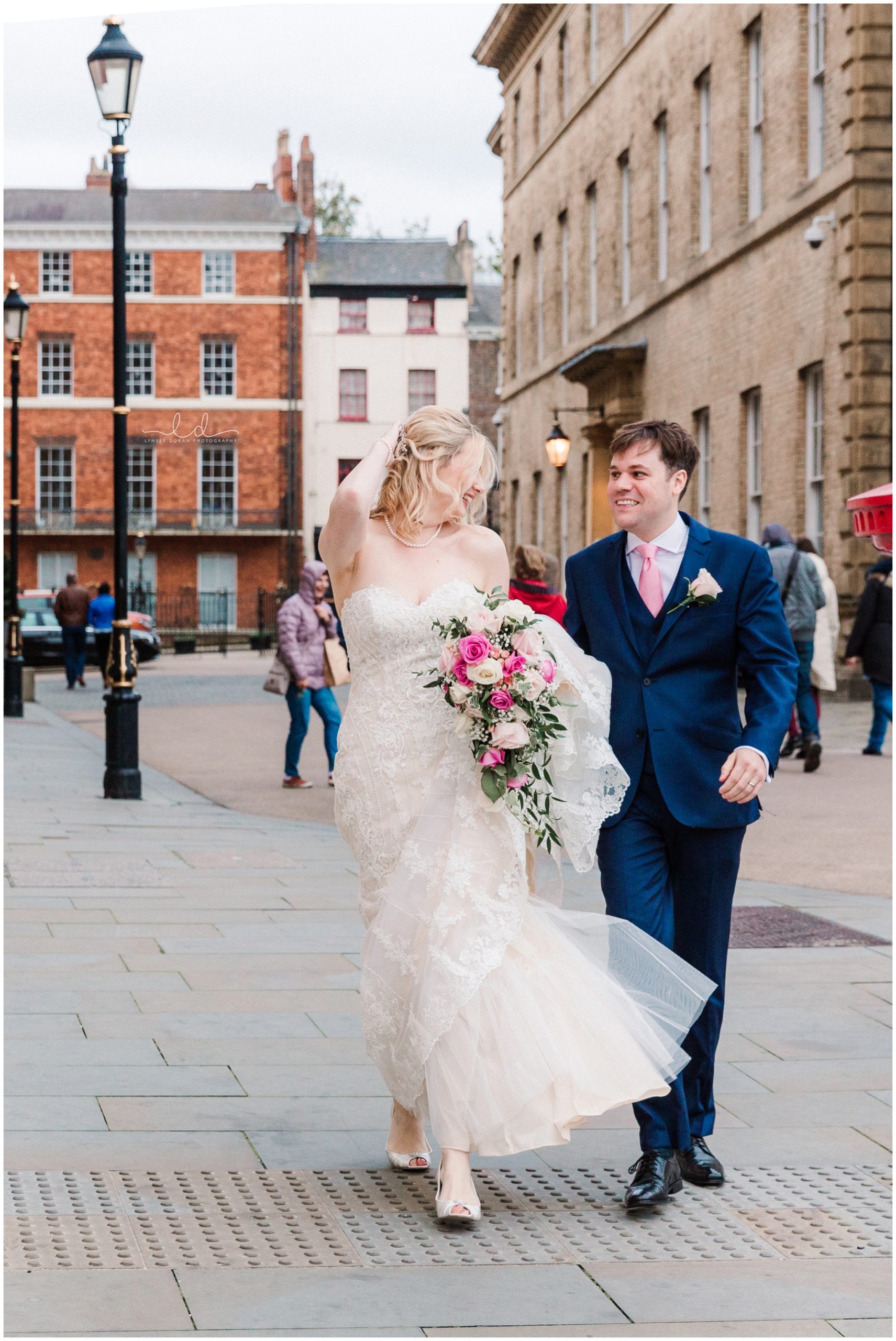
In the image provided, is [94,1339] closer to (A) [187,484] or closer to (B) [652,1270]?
(B) [652,1270]

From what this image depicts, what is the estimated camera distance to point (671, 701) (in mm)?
4555

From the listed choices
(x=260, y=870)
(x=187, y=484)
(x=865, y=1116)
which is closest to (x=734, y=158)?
(x=260, y=870)

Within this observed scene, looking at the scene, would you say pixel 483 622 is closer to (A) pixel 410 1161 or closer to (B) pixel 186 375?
(A) pixel 410 1161

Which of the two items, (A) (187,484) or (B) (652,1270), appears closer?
(B) (652,1270)

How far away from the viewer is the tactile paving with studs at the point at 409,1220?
394 cm

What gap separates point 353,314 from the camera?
5312cm

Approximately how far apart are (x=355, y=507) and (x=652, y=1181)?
5.99 ft

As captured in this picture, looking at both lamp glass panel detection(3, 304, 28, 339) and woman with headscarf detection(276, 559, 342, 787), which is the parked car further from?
woman with headscarf detection(276, 559, 342, 787)

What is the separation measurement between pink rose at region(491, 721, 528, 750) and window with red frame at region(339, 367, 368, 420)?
44584 mm

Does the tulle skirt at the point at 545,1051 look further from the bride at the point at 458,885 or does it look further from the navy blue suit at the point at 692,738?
the navy blue suit at the point at 692,738

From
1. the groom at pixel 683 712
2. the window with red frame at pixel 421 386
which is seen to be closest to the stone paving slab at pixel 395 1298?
the groom at pixel 683 712

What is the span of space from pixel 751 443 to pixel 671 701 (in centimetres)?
2003

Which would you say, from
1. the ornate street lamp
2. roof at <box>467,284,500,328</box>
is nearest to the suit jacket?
the ornate street lamp

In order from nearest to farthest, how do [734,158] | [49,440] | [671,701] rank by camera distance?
[671,701] < [734,158] < [49,440]
